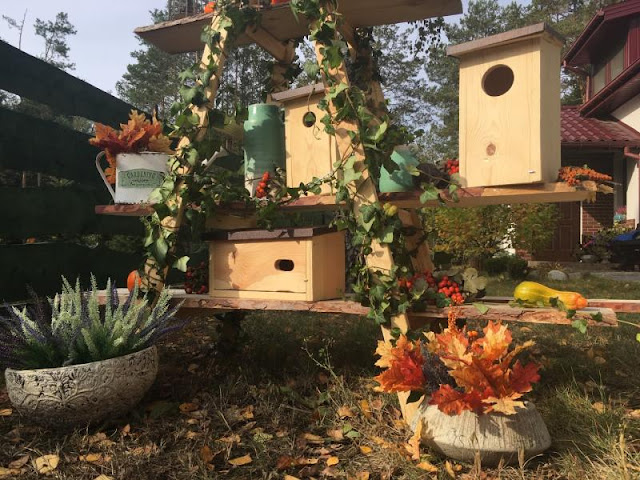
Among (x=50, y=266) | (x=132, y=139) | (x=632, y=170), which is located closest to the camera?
(x=132, y=139)

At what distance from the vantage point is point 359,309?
2.49m

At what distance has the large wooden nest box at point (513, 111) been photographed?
2154mm

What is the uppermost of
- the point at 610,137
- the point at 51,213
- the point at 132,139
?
the point at 610,137

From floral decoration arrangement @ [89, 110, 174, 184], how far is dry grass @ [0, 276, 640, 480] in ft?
4.41

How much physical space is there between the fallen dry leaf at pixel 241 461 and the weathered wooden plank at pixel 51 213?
7.61 ft

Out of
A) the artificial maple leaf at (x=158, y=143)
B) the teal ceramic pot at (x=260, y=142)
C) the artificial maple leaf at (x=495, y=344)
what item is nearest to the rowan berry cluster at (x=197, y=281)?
the teal ceramic pot at (x=260, y=142)

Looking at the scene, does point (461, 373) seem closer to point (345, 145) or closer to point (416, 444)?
point (416, 444)

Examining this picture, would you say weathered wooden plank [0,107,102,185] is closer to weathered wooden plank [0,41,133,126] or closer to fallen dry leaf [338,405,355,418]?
weathered wooden plank [0,41,133,126]

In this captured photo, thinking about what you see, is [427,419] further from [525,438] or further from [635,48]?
Answer: [635,48]

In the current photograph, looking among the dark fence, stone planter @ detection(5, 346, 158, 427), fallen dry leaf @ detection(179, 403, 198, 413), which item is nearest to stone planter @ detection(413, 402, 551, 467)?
fallen dry leaf @ detection(179, 403, 198, 413)

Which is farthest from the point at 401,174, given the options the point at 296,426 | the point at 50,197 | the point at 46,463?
the point at 50,197

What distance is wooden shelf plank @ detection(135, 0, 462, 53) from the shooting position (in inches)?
112

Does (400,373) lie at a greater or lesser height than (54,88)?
lesser

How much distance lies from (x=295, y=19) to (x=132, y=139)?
1151 millimetres
